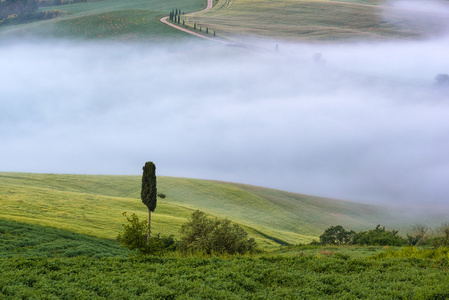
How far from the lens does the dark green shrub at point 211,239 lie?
35.3m

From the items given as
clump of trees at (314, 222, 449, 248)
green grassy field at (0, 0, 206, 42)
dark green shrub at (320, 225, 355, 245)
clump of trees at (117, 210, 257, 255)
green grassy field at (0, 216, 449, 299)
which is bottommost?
dark green shrub at (320, 225, 355, 245)

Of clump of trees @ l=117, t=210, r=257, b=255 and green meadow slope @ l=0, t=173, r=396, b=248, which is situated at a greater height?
clump of trees @ l=117, t=210, r=257, b=255

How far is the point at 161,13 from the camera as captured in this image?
583 ft

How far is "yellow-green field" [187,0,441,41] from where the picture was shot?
166 m

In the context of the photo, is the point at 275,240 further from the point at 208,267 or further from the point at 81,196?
the point at 208,267

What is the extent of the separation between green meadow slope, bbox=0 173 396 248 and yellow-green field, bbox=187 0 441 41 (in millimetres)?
80487

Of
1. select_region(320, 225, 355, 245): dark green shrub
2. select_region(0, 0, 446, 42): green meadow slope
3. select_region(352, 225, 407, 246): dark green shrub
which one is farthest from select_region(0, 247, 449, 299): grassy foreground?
select_region(0, 0, 446, 42): green meadow slope

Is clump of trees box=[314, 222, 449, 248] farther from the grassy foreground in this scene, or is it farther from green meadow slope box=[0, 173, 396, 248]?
the grassy foreground

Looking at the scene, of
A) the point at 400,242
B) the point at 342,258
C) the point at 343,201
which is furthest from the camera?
the point at 343,201

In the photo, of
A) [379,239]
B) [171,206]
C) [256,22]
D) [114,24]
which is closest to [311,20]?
[256,22]

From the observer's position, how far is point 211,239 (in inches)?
1393

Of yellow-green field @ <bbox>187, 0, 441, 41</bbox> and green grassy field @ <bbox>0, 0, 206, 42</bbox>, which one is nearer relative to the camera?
yellow-green field @ <bbox>187, 0, 441, 41</bbox>

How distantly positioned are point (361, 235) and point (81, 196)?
4206 centimetres

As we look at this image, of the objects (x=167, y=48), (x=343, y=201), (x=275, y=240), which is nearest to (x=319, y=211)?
(x=343, y=201)
